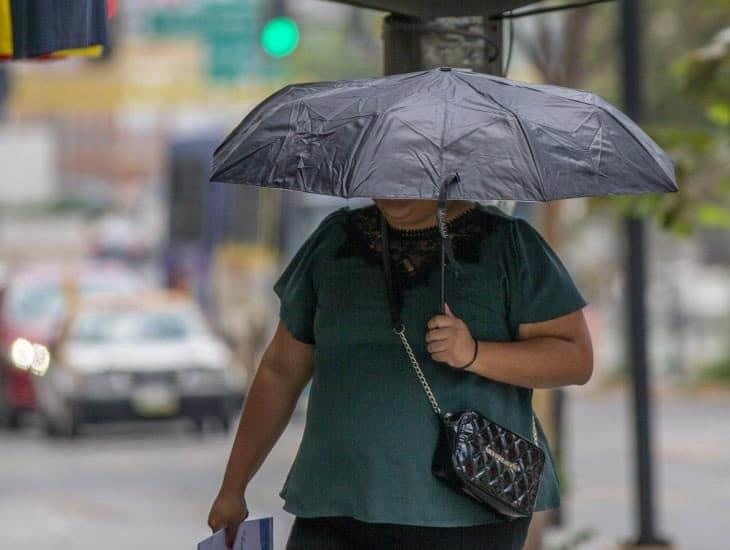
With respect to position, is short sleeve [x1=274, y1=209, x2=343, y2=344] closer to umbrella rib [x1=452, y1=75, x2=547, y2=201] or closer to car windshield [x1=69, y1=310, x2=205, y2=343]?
umbrella rib [x1=452, y1=75, x2=547, y2=201]

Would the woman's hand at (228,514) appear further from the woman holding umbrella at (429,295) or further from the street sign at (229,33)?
the street sign at (229,33)

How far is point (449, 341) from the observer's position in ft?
12.1

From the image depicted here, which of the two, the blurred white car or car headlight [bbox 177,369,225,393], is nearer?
the blurred white car

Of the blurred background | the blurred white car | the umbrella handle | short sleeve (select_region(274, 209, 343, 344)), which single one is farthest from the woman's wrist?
the blurred white car

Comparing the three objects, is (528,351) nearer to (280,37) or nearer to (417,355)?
(417,355)

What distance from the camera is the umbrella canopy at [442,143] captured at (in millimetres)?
3520

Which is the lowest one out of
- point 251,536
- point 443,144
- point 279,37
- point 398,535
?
point 251,536

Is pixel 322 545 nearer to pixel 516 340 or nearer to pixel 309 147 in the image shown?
pixel 516 340

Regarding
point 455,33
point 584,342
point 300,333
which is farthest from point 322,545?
point 455,33

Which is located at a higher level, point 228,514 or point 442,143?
point 442,143

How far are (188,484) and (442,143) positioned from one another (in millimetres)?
11272

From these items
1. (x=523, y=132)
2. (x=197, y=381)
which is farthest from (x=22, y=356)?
(x=523, y=132)

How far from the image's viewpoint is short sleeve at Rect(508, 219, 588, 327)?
3.89m

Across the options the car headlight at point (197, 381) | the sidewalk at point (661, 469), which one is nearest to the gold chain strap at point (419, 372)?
the sidewalk at point (661, 469)
